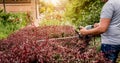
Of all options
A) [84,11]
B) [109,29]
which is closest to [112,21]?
[109,29]

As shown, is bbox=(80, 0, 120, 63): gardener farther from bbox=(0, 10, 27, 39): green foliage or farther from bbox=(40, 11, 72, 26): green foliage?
bbox=(40, 11, 72, 26): green foliage

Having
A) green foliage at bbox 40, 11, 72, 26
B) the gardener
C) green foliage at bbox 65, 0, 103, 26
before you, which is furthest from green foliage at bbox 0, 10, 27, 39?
the gardener

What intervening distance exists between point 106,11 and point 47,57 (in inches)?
40.7

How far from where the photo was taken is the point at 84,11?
1334 cm

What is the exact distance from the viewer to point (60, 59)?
4.69 metres

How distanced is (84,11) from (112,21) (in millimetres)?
8201

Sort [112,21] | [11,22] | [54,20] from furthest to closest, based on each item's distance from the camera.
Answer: [54,20], [11,22], [112,21]

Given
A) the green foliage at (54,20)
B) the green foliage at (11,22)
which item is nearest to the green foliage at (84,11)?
the green foliage at (54,20)

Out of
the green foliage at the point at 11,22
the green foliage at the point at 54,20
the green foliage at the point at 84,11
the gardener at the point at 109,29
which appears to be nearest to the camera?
the gardener at the point at 109,29

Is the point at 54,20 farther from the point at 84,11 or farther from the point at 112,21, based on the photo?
the point at 112,21

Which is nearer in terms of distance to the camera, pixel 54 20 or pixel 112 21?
pixel 112 21

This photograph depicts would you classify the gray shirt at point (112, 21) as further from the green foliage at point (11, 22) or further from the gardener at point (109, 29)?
the green foliage at point (11, 22)

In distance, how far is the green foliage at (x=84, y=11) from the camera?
40.6 ft

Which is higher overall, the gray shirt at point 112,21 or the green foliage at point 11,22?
the gray shirt at point 112,21
